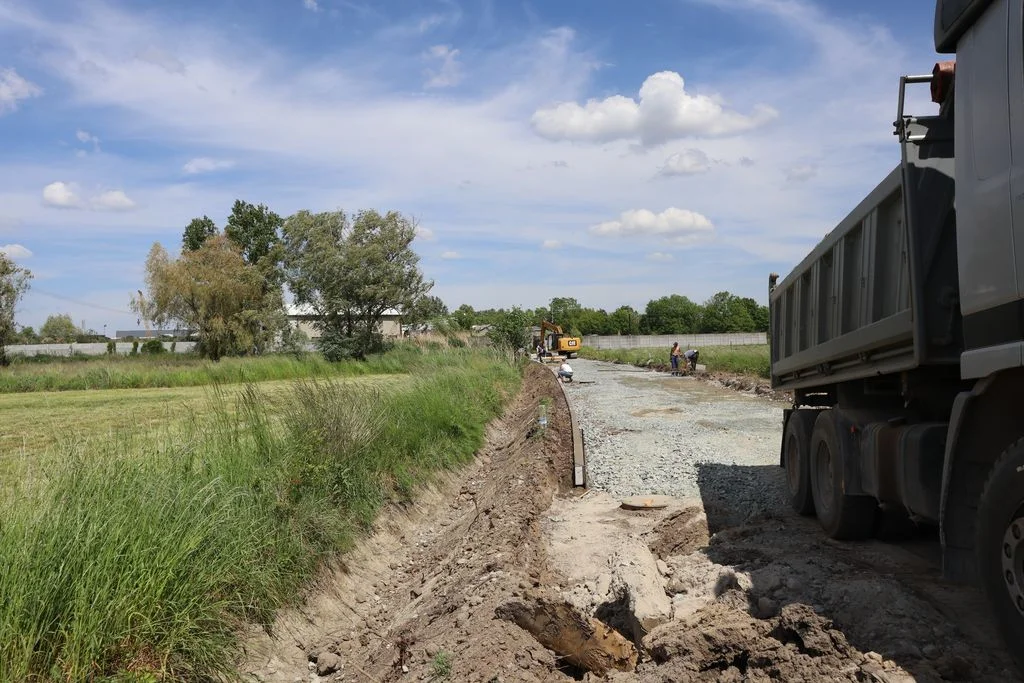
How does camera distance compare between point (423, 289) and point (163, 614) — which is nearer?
point (163, 614)

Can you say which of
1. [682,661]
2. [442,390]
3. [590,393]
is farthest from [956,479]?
[590,393]

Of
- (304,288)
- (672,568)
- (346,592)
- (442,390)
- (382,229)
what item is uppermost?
(382,229)

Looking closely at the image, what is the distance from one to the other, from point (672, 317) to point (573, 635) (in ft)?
437

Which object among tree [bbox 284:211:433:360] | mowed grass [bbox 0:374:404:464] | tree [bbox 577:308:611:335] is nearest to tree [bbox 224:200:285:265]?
tree [bbox 284:211:433:360]

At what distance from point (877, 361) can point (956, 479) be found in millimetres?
1935

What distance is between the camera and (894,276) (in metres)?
5.57

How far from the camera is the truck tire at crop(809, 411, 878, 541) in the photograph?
670cm

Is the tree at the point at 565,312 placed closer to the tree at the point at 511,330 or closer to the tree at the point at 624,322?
the tree at the point at 624,322

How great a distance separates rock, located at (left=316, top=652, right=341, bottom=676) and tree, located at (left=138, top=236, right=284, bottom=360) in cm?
4747

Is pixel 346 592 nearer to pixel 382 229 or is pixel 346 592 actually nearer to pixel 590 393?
pixel 590 393

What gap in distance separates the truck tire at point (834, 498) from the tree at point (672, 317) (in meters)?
124

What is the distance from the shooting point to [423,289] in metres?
47.2

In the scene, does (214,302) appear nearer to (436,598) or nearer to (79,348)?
(79,348)

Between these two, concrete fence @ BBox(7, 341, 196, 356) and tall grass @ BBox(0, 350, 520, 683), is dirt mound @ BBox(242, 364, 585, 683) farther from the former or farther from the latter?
concrete fence @ BBox(7, 341, 196, 356)
